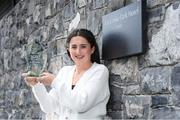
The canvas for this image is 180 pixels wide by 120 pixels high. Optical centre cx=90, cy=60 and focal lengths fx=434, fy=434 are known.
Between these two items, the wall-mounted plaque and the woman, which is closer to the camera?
the wall-mounted plaque

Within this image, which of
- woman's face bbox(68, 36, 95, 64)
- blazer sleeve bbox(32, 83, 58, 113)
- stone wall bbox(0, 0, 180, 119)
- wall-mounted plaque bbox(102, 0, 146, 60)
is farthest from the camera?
blazer sleeve bbox(32, 83, 58, 113)

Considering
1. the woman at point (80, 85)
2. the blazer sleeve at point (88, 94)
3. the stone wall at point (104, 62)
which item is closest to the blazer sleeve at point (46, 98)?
the woman at point (80, 85)

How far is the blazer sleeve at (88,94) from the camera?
9.02 ft

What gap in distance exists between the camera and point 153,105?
251 cm

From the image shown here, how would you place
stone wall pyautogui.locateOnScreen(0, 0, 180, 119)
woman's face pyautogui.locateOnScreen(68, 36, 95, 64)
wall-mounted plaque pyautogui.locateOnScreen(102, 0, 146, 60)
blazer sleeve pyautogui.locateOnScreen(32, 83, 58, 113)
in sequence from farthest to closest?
blazer sleeve pyautogui.locateOnScreen(32, 83, 58, 113)
woman's face pyautogui.locateOnScreen(68, 36, 95, 64)
wall-mounted plaque pyautogui.locateOnScreen(102, 0, 146, 60)
stone wall pyautogui.locateOnScreen(0, 0, 180, 119)

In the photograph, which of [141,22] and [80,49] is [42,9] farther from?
[141,22]

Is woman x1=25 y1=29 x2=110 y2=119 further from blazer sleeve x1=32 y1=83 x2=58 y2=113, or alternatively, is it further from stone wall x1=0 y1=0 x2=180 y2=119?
stone wall x1=0 y1=0 x2=180 y2=119

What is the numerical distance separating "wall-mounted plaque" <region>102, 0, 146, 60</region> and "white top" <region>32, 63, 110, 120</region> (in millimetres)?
161

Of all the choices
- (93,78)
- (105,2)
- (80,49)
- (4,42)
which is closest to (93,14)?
(105,2)

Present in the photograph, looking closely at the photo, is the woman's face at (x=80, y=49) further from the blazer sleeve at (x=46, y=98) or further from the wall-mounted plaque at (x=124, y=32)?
the blazer sleeve at (x=46, y=98)

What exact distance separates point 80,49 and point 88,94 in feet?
1.22

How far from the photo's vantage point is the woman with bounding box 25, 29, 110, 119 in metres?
2.78

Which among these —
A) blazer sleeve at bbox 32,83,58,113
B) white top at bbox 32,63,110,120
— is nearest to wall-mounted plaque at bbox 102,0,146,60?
white top at bbox 32,63,110,120

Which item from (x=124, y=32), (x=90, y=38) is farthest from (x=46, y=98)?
(x=124, y=32)
